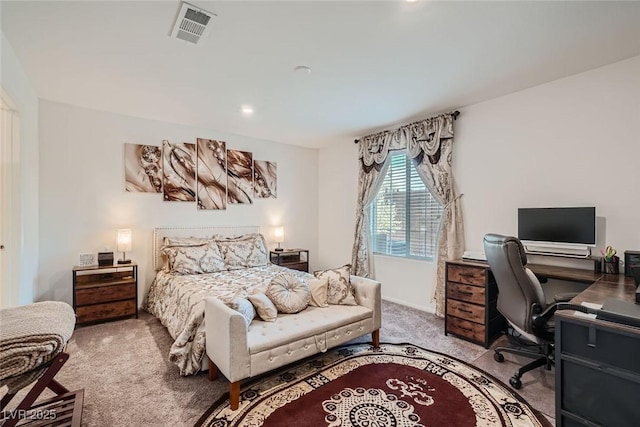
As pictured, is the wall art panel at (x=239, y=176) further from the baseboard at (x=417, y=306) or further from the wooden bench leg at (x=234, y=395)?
the wooden bench leg at (x=234, y=395)

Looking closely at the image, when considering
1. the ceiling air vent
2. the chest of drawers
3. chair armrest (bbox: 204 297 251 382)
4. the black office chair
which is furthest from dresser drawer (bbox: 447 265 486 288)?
the ceiling air vent

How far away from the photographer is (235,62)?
254 cm

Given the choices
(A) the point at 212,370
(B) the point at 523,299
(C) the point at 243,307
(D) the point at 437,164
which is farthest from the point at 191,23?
(B) the point at 523,299

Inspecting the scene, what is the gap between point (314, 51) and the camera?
2.37 metres

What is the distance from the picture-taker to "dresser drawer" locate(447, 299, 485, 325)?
2979 millimetres

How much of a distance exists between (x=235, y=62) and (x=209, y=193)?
2440mm

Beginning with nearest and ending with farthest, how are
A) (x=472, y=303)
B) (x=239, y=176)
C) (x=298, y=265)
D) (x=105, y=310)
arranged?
(x=472, y=303)
(x=105, y=310)
(x=239, y=176)
(x=298, y=265)

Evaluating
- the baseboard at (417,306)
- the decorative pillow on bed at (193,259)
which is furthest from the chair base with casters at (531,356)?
the decorative pillow on bed at (193,259)

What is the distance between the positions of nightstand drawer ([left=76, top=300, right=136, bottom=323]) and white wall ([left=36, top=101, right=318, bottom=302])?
41 centimetres

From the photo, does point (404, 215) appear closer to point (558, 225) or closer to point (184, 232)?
point (558, 225)

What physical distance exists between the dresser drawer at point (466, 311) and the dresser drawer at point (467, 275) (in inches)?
9.1

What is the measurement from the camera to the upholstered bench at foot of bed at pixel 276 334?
6.47ft

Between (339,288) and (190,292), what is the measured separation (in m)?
1.47

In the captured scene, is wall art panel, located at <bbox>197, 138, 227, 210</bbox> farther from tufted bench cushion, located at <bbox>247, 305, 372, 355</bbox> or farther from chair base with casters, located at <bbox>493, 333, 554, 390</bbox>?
chair base with casters, located at <bbox>493, 333, 554, 390</bbox>
